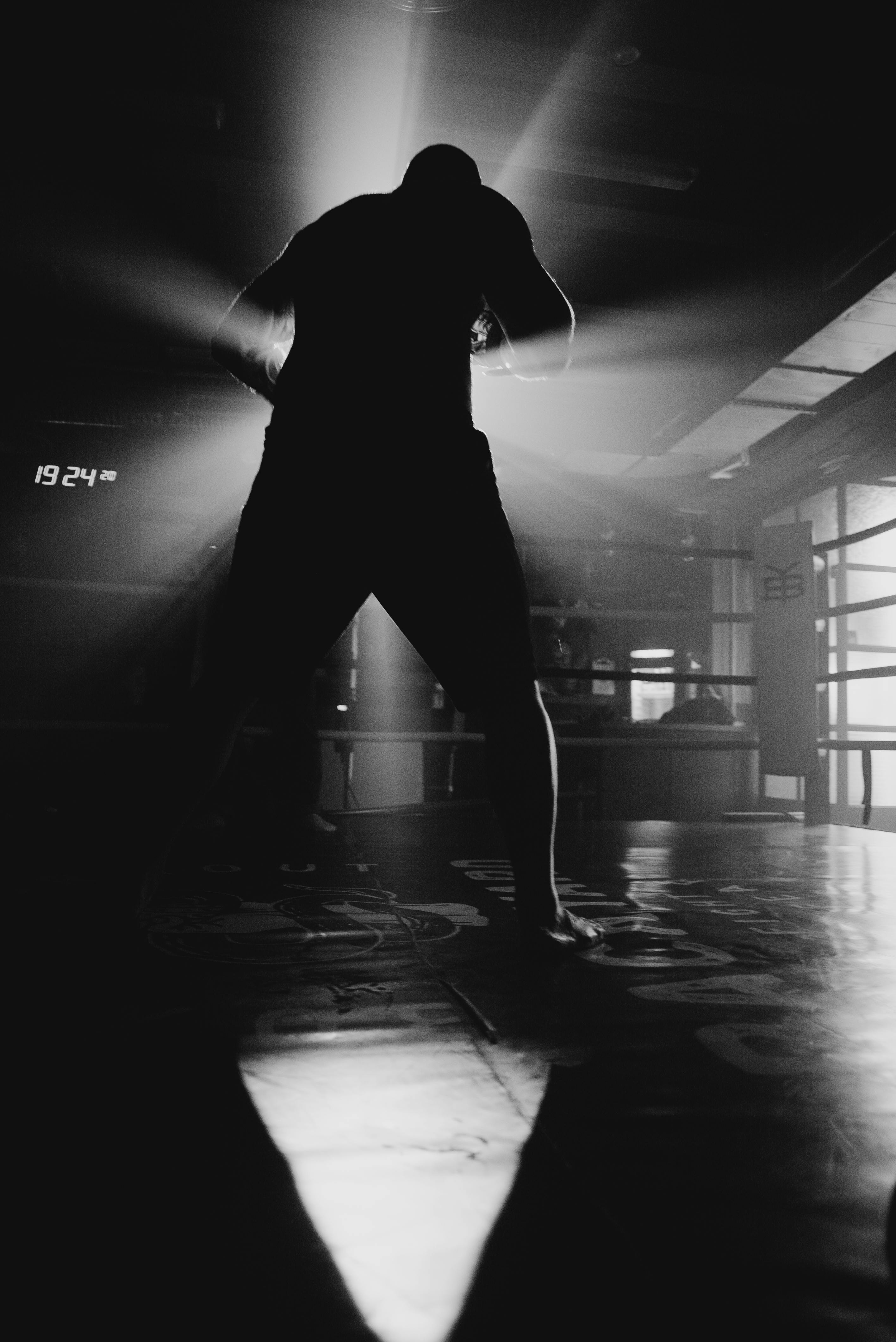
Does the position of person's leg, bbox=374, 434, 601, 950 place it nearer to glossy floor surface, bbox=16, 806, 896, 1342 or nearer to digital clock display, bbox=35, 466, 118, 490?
glossy floor surface, bbox=16, 806, 896, 1342

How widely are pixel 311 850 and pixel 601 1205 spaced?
6.66ft

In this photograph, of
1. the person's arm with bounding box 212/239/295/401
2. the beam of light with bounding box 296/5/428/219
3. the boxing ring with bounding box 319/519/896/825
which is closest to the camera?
the person's arm with bounding box 212/239/295/401

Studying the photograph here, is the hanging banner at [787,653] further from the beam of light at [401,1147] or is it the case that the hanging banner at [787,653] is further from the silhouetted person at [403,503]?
the beam of light at [401,1147]

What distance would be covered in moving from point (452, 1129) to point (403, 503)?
846 mm

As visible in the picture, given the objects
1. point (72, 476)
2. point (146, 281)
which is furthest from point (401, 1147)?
point (146, 281)

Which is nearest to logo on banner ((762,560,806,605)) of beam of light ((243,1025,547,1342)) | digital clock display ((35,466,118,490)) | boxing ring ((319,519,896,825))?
boxing ring ((319,519,896,825))

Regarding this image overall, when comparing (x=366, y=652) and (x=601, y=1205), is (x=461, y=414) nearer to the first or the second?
(x=601, y=1205)

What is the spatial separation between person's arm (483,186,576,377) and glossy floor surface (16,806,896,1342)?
3.21ft

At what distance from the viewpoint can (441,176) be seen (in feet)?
4.40

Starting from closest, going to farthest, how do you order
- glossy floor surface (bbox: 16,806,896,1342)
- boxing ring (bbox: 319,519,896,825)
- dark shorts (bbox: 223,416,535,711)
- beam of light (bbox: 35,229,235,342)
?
glossy floor surface (bbox: 16,806,896,1342), dark shorts (bbox: 223,416,535,711), boxing ring (bbox: 319,519,896,825), beam of light (bbox: 35,229,235,342)

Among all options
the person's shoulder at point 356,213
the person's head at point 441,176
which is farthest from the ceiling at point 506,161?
the person's shoulder at point 356,213

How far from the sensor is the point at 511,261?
1320 millimetres

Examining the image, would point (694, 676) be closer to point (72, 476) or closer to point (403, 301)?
point (403, 301)

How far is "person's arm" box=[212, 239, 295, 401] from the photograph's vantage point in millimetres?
1381
